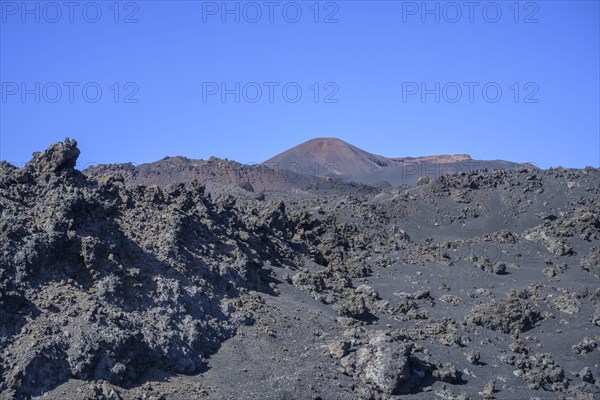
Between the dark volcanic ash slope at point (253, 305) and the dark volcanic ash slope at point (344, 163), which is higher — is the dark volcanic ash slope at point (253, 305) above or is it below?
below

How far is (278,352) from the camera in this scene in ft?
45.5

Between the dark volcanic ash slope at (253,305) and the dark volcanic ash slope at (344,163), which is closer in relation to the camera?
the dark volcanic ash slope at (253,305)

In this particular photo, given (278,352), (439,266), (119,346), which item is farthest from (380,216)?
(119,346)

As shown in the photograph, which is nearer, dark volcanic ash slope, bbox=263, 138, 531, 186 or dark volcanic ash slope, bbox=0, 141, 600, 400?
dark volcanic ash slope, bbox=0, 141, 600, 400

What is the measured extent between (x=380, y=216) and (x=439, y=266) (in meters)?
5.73

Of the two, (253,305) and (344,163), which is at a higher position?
(344,163)

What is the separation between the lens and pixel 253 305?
609 inches

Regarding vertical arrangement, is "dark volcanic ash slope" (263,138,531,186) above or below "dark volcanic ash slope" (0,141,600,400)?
above

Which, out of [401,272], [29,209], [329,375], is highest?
[29,209]

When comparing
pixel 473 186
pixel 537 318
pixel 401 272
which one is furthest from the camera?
pixel 473 186

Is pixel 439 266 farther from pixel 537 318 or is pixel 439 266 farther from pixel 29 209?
pixel 29 209

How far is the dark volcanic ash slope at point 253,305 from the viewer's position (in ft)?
40.1

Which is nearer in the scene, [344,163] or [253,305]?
[253,305]

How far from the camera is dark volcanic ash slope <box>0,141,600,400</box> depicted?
12234 millimetres
